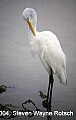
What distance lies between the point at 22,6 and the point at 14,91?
0.79 m

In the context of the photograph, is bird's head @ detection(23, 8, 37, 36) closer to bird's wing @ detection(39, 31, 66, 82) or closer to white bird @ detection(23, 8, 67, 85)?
white bird @ detection(23, 8, 67, 85)

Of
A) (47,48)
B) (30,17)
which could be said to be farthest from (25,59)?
(30,17)

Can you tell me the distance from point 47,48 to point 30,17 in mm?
328

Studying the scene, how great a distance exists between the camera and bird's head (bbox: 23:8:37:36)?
9.15 ft

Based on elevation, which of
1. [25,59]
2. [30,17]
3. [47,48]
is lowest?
[25,59]

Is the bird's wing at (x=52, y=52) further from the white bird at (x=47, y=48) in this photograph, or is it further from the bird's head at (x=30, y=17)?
the bird's head at (x=30, y=17)

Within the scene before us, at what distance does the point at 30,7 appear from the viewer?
281 centimetres

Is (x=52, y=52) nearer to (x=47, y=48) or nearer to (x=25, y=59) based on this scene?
(x=47, y=48)

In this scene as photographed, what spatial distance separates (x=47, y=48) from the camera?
2.74 metres

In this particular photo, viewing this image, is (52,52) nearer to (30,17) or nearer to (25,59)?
(25,59)

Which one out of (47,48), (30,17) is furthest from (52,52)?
(30,17)

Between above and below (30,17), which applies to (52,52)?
below

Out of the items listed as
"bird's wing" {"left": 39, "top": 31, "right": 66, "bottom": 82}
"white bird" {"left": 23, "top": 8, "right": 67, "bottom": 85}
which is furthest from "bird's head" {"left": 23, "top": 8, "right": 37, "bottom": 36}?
"bird's wing" {"left": 39, "top": 31, "right": 66, "bottom": 82}

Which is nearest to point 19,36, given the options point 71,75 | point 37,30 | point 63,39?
point 37,30
